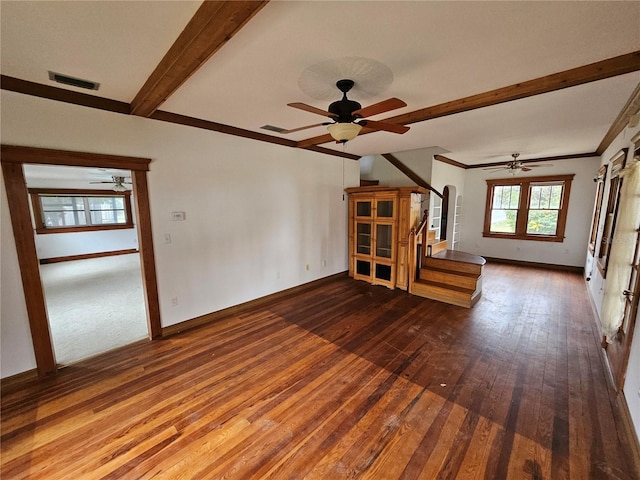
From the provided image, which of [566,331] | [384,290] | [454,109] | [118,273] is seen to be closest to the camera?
[454,109]

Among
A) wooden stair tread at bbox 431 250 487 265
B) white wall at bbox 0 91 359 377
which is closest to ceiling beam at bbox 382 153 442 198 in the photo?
white wall at bbox 0 91 359 377

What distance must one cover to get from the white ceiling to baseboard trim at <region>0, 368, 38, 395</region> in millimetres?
2654

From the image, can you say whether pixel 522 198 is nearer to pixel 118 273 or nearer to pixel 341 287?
pixel 341 287

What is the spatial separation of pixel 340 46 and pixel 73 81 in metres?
2.38

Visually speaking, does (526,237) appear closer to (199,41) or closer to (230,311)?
(230,311)

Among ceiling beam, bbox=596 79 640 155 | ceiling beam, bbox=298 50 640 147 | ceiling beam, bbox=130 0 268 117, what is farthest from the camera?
ceiling beam, bbox=596 79 640 155

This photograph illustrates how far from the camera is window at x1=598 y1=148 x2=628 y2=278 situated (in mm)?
3262

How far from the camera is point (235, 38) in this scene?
1712 millimetres

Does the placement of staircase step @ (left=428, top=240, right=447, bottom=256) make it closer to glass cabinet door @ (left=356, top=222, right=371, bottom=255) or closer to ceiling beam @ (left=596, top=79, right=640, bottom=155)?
glass cabinet door @ (left=356, top=222, right=371, bottom=255)

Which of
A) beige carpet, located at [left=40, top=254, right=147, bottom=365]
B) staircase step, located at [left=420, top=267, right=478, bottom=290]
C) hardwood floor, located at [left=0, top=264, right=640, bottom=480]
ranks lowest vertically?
hardwood floor, located at [left=0, top=264, right=640, bottom=480]

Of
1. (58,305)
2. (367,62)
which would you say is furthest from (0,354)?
(367,62)

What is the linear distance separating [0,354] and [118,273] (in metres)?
4.46

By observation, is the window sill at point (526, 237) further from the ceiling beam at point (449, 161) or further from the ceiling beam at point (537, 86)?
the ceiling beam at point (537, 86)

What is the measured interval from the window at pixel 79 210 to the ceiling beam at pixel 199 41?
8054 mm
